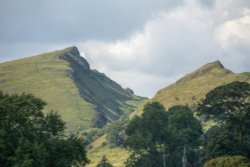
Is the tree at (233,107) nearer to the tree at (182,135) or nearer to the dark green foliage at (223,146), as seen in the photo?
the dark green foliage at (223,146)

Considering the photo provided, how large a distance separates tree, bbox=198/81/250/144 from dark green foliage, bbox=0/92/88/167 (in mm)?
37762

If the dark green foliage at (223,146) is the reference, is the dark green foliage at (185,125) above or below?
above

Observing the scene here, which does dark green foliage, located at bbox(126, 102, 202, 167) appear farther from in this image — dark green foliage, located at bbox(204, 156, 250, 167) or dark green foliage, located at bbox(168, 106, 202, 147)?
dark green foliage, located at bbox(204, 156, 250, 167)

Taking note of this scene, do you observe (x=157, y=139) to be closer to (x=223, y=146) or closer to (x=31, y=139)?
→ (x=223, y=146)

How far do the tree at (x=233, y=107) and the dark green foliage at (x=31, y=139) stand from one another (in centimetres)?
3776

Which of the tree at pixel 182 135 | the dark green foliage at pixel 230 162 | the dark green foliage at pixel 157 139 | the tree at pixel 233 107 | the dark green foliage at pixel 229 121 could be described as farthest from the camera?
the tree at pixel 182 135

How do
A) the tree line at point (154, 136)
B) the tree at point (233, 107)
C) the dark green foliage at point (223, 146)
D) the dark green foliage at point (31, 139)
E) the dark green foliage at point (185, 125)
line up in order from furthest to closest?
the dark green foliage at point (185, 125) → the tree at point (233, 107) → the dark green foliage at point (223, 146) → the tree line at point (154, 136) → the dark green foliage at point (31, 139)

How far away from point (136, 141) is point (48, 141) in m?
40.5

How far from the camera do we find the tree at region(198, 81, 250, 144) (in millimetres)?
103500

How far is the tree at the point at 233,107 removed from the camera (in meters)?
104

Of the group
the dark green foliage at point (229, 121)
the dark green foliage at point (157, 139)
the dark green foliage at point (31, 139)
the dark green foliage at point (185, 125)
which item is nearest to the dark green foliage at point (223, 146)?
the dark green foliage at point (229, 121)

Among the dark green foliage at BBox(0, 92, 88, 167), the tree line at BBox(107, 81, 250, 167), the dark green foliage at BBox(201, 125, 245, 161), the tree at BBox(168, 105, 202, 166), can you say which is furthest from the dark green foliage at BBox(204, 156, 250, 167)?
the tree at BBox(168, 105, 202, 166)

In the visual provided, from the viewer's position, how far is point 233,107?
346ft

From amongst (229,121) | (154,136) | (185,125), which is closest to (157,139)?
(154,136)
